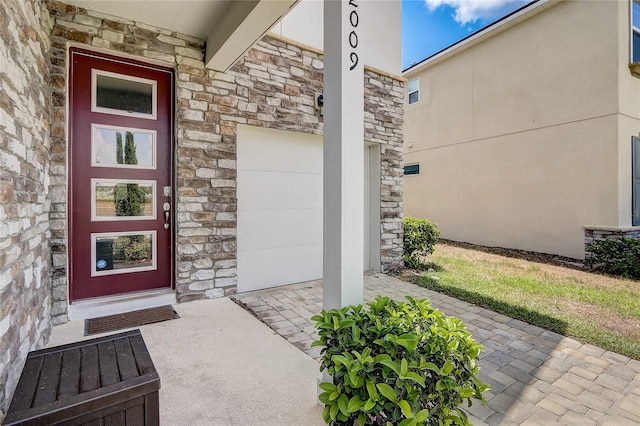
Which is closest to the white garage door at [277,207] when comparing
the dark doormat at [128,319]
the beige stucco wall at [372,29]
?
the dark doormat at [128,319]

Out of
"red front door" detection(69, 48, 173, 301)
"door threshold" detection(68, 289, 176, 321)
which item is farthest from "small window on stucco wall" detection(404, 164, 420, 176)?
"door threshold" detection(68, 289, 176, 321)

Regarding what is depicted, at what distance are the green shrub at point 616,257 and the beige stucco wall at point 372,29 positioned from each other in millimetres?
4606

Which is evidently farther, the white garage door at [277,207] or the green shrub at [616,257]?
the green shrub at [616,257]

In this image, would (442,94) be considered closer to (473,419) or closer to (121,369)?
(473,419)

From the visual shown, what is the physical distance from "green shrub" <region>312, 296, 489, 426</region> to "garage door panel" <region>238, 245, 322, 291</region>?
8.50ft

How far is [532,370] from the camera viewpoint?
2326 mm

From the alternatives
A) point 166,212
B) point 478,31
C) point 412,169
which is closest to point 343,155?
point 166,212

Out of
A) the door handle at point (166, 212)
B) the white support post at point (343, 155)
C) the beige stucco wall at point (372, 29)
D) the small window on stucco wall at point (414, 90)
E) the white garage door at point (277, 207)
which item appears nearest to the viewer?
the white support post at point (343, 155)

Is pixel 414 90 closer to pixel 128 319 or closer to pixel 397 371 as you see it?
pixel 128 319

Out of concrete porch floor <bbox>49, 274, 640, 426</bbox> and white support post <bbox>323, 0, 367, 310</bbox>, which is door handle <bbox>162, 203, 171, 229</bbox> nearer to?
concrete porch floor <bbox>49, 274, 640, 426</bbox>

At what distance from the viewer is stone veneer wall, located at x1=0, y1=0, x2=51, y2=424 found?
4.94 feet

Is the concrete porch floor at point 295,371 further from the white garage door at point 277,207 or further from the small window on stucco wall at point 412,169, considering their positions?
the small window on stucco wall at point 412,169

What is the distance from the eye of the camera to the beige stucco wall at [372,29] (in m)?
4.26

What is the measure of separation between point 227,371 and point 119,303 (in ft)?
5.39
